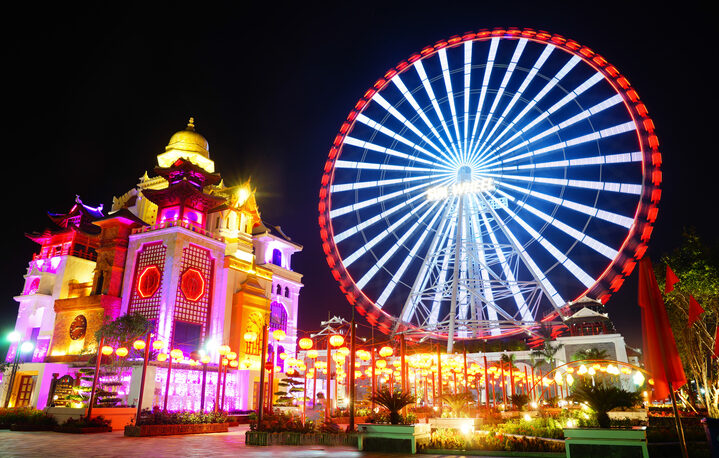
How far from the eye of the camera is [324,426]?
17719 millimetres

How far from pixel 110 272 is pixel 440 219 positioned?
27.4 meters

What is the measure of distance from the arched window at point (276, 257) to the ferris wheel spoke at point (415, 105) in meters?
25.4

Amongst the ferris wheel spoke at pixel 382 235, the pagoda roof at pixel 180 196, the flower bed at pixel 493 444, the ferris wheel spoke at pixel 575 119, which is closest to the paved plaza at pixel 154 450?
the flower bed at pixel 493 444

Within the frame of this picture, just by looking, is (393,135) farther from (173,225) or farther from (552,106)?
(173,225)

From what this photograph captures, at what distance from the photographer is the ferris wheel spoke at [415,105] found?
34938 mm

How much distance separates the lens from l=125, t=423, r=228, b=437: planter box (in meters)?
20.9

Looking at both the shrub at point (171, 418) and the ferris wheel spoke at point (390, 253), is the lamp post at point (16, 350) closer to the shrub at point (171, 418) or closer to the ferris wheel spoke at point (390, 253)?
the shrub at point (171, 418)

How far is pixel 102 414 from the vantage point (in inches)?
974

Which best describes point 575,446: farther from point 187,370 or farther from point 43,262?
point 43,262

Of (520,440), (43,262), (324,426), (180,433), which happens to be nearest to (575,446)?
(520,440)

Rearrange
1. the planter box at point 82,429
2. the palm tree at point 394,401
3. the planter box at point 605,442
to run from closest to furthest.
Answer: the planter box at point 605,442, the palm tree at point 394,401, the planter box at point 82,429

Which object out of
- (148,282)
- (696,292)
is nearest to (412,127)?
(696,292)

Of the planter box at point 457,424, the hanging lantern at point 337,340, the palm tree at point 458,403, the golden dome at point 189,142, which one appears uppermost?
the golden dome at point 189,142

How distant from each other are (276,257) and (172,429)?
3221cm
